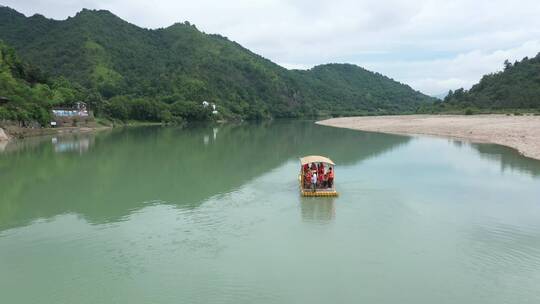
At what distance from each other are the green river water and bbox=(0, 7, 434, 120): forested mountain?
66.3 meters

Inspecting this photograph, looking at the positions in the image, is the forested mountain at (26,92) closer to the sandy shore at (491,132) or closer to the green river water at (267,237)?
the green river water at (267,237)

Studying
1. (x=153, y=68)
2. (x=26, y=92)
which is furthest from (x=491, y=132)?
(x=153, y=68)

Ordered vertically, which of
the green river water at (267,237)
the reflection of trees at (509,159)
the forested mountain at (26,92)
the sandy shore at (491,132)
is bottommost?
the green river water at (267,237)

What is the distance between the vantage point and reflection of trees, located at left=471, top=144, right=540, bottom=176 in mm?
29394

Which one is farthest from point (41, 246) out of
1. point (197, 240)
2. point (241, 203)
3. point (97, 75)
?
point (97, 75)

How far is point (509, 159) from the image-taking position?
111 feet

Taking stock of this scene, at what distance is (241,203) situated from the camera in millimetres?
20188

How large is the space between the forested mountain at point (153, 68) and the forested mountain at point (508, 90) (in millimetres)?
64470

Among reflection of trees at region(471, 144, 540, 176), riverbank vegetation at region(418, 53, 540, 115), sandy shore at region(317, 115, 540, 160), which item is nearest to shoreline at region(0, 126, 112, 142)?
sandy shore at region(317, 115, 540, 160)

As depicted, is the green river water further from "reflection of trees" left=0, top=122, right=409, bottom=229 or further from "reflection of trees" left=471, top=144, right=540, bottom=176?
"reflection of trees" left=471, top=144, right=540, bottom=176

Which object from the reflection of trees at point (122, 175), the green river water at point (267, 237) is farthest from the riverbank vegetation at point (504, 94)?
the green river water at point (267, 237)

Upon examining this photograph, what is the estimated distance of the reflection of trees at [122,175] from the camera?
19969 mm

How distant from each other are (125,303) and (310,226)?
25.5 ft

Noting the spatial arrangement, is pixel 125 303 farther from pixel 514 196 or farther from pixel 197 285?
pixel 514 196
